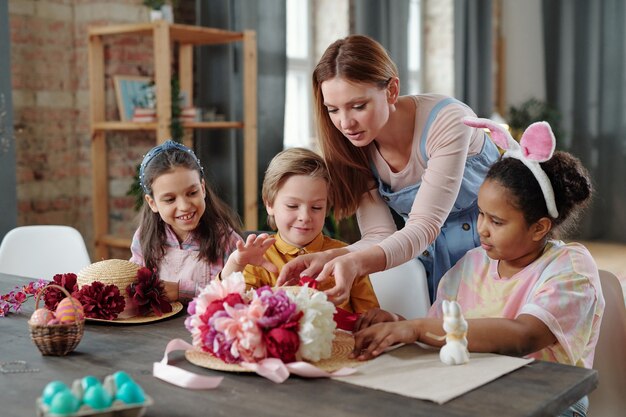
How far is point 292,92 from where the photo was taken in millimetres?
5633

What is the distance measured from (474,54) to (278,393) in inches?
251

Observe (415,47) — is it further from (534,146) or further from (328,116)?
(534,146)

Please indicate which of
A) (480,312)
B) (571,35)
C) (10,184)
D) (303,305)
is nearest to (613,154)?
(571,35)

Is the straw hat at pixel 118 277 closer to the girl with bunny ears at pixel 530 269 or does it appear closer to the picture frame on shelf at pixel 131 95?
the girl with bunny ears at pixel 530 269

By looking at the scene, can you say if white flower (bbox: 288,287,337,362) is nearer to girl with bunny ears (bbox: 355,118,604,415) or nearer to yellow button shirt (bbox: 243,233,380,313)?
girl with bunny ears (bbox: 355,118,604,415)

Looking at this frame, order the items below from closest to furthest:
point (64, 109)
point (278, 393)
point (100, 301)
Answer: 1. point (278, 393)
2. point (100, 301)
3. point (64, 109)

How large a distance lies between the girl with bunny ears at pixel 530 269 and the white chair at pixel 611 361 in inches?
5.7

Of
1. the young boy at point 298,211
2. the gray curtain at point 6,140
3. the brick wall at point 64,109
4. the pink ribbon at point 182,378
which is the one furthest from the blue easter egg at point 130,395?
the brick wall at point 64,109

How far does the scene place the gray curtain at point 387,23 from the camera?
5789 mm

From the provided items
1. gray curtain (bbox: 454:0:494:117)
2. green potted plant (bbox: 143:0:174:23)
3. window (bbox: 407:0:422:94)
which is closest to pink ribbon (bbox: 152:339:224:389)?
green potted plant (bbox: 143:0:174:23)

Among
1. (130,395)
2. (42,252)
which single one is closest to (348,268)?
(130,395)

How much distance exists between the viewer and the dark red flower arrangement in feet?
5.45

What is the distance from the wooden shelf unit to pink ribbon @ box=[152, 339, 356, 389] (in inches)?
113

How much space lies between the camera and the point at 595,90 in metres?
7.53
